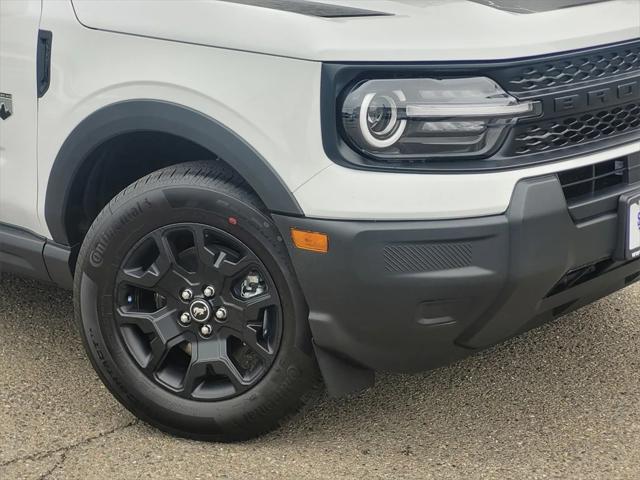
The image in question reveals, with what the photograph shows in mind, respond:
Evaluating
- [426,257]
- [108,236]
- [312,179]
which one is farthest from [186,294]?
[426,257]

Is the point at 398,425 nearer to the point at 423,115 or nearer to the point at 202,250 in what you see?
the point at 202,250

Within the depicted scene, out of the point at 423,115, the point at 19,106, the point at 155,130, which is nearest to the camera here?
the point at 423,115

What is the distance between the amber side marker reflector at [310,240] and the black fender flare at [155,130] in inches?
2.1

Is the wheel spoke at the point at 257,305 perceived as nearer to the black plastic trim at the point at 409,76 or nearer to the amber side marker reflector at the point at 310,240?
the amber side marker reflector at the point at 310,240

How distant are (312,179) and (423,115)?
321mm

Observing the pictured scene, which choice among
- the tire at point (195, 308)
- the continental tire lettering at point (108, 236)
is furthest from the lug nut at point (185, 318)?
the continental tire lettering at point (108, 236)

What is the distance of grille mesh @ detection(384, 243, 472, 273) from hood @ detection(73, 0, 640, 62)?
461 mm

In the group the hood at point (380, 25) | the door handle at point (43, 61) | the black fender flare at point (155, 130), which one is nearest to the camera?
the hood at point (380, 25)

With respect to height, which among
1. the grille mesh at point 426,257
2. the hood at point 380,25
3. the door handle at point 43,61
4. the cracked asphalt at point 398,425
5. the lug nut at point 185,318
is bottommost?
the cracked asphalt at point 398,425

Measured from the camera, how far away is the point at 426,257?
2.50 m

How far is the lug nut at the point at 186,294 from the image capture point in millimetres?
2887

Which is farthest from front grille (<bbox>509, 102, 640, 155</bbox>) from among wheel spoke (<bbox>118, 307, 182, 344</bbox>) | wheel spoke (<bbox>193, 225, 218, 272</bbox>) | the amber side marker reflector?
wheel spoke (<bbox>118, 307, 182, 344</bbox>)

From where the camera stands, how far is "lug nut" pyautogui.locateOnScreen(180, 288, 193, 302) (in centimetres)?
289

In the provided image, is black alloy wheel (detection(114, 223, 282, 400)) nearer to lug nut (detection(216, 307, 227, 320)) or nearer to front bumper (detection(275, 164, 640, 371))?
lug nut (detection(216, 307, 227, 320))
